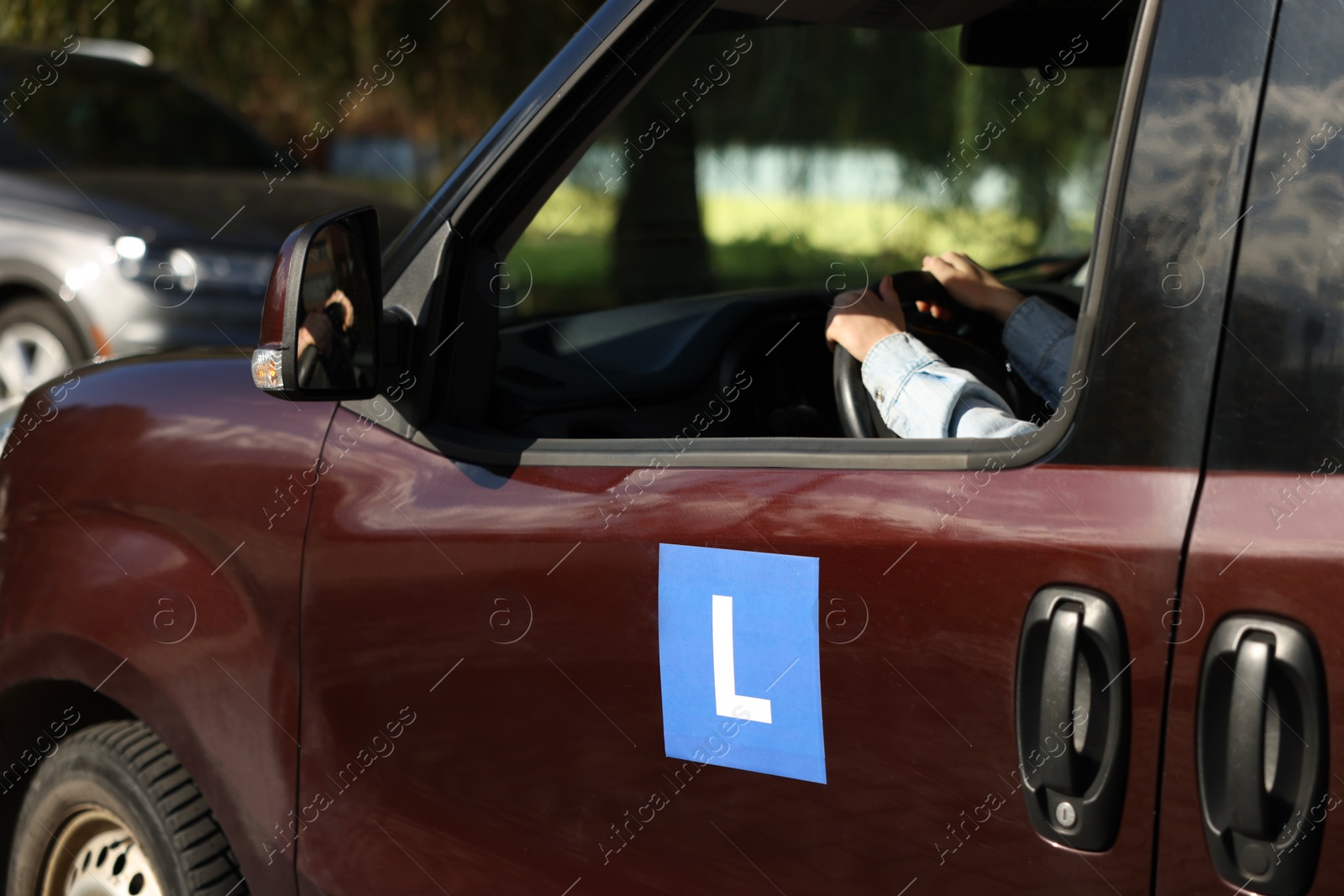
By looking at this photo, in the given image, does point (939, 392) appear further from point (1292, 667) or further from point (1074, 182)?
point (1074, 182)

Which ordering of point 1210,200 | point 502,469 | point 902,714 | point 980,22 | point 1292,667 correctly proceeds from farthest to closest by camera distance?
point 980,22 < point 502,469 < point 902,714 < point 1210,200 < point 1292,667

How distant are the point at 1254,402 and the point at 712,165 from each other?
11213 millimetres

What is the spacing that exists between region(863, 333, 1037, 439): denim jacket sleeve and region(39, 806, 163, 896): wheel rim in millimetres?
1324

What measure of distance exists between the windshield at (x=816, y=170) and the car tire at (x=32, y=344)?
3932 millimetres

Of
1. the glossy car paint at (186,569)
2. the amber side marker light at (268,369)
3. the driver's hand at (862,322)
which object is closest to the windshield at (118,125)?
the glossy car paint at (186,569)

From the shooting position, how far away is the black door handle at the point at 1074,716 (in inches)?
51.9

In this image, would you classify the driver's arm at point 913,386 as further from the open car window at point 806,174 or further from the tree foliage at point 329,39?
the tree foliage at point 329,39

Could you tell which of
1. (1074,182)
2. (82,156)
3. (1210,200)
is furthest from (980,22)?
(1074,182)

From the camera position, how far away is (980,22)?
252 cm

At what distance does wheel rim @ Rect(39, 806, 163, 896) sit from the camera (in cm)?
217

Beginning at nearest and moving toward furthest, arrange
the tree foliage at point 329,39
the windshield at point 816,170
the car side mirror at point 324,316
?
the car side mirror at point 324,316 → the tree foliage at point 329,39 → the windshield at point 816,170

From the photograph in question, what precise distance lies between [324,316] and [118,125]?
243 inches

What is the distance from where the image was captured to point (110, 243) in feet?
19.3

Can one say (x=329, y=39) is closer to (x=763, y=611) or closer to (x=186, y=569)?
(x=186, y=569)
